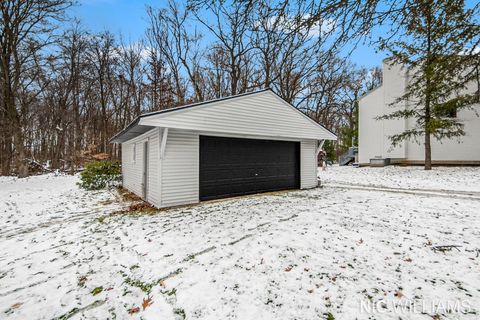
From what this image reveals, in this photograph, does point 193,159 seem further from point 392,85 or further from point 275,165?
point 392,85

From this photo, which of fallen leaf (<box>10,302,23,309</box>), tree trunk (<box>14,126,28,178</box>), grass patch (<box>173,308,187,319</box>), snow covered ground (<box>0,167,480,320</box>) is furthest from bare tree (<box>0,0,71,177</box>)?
grass patch (<box>173,308,187,319</box>)

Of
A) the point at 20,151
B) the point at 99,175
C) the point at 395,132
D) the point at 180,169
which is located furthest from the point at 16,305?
the point at 395,132

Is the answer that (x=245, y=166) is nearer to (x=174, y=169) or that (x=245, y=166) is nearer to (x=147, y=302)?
(x=174, y=169)

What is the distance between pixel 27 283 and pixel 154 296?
69.9 inches

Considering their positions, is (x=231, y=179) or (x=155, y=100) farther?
(x=155, y=100)

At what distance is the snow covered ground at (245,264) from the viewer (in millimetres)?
2256

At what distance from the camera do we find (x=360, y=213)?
5.46 m

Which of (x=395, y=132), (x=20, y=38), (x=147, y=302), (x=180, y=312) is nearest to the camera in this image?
(x=180, y=312)

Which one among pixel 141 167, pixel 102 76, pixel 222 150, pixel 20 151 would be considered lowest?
pixel 141 167

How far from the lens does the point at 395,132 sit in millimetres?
16141

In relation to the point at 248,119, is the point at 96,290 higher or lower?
lower

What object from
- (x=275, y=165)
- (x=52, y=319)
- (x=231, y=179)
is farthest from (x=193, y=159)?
(x=52, y=319)

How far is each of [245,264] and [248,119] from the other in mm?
5381

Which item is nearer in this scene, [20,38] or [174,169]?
[174,169]
